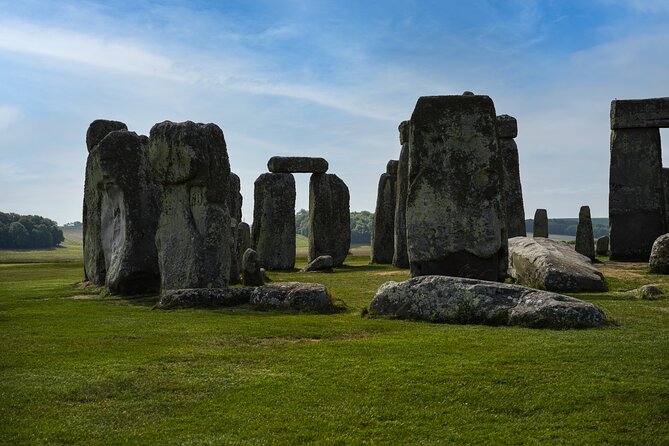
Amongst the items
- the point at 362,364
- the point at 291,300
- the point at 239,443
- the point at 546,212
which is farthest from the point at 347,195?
the point at 239,443

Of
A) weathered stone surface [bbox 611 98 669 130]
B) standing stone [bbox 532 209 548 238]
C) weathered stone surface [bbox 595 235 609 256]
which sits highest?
weathered stone surface [bbox 611 98 669 130]

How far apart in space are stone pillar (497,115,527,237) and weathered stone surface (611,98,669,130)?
388cm

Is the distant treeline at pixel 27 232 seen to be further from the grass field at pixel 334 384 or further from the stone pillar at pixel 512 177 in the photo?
the grass field at pixel 334 384

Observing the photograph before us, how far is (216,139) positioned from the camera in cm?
1644

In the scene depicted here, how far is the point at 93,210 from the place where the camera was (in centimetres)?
2153

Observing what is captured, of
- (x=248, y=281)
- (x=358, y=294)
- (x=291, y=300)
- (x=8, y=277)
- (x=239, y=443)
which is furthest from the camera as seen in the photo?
(x=8, y=277)

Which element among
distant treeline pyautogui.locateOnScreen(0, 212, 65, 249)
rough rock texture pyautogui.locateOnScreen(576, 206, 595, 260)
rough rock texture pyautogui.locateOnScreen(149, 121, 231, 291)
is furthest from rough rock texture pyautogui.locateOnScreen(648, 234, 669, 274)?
distant treeline pyautogui.locateOnScreen(0, 212, 65, 249)

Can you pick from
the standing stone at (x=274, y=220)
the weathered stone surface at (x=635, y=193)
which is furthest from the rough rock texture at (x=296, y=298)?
the weathered stone surface at (x=635, y=193)

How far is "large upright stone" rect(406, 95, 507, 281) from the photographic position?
671 inches

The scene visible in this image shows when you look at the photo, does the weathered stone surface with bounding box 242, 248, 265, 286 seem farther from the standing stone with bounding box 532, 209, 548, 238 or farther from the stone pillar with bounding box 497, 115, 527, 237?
the standing stone with bounding box 532, 209, 548, 238

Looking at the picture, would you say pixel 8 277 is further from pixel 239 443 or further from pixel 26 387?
pixel 239 443

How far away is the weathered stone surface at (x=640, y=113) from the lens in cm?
2870

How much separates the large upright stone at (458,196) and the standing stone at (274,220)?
14.6 metres

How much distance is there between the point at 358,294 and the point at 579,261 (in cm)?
589
